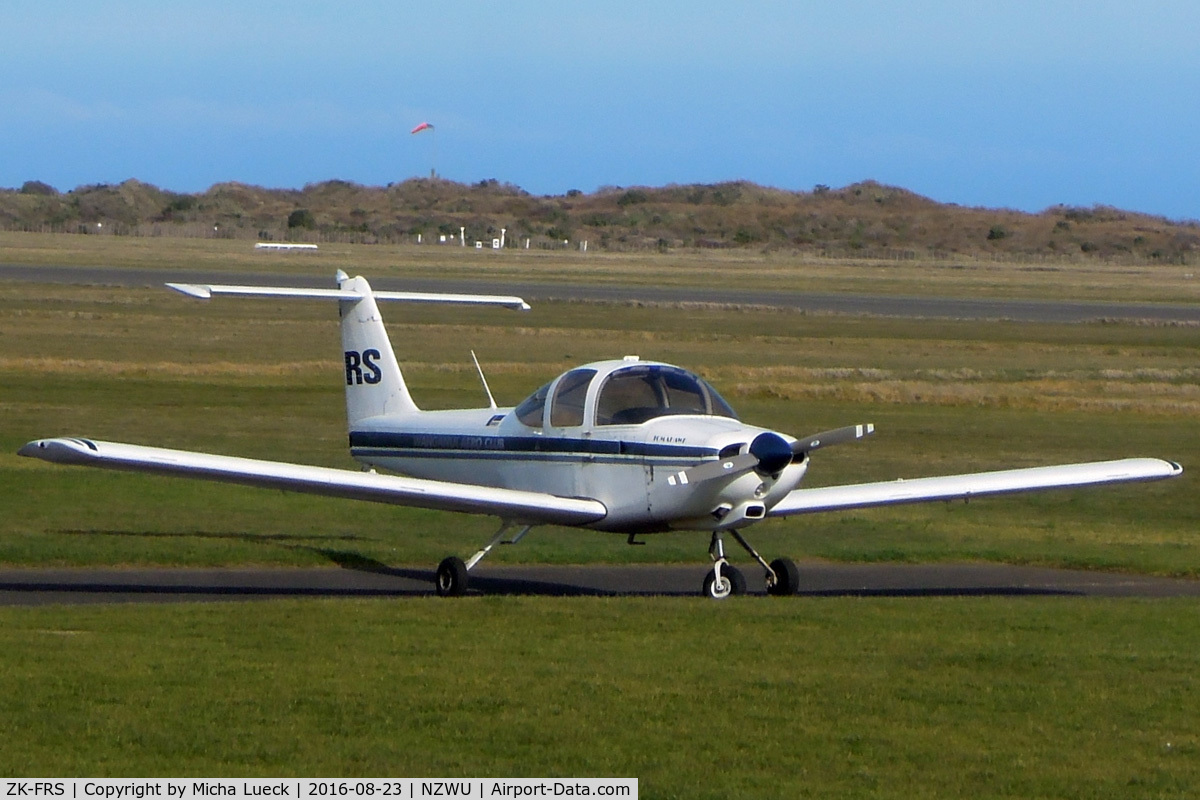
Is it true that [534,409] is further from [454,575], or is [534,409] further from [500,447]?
[454,575]

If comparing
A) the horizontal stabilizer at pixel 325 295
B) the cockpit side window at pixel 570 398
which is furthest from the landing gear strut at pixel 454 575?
the horizontal stabilizer at pixel 325 295

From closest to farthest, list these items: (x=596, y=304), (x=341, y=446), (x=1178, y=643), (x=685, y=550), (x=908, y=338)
Answer: (x=1178, y=643), (x=685, y=550), (x=341, y=446), (x=908, y=338), (x=596, y=304)

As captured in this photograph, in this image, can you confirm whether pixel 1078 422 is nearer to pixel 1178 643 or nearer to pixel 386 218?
pixel 1178 643

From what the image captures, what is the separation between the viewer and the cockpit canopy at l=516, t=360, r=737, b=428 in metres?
13.2

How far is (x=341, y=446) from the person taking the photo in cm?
2389

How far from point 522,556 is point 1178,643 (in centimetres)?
740

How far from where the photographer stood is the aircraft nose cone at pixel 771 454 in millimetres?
12289

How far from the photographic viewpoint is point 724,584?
13.0 m

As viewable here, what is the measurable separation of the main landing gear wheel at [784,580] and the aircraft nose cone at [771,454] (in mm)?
1474

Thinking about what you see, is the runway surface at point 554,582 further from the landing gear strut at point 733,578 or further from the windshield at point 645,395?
the windshield at point 645,395

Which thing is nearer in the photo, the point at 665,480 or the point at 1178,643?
the point at 1178,643

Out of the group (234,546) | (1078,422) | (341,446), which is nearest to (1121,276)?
(1078,422)

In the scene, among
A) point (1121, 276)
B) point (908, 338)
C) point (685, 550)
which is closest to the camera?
point (685, 550)

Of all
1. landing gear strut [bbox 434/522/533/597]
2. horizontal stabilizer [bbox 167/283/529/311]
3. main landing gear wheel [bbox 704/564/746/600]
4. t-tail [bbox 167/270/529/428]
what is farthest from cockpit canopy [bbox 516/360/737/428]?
t-tail [bbox 167/270/529/428]
